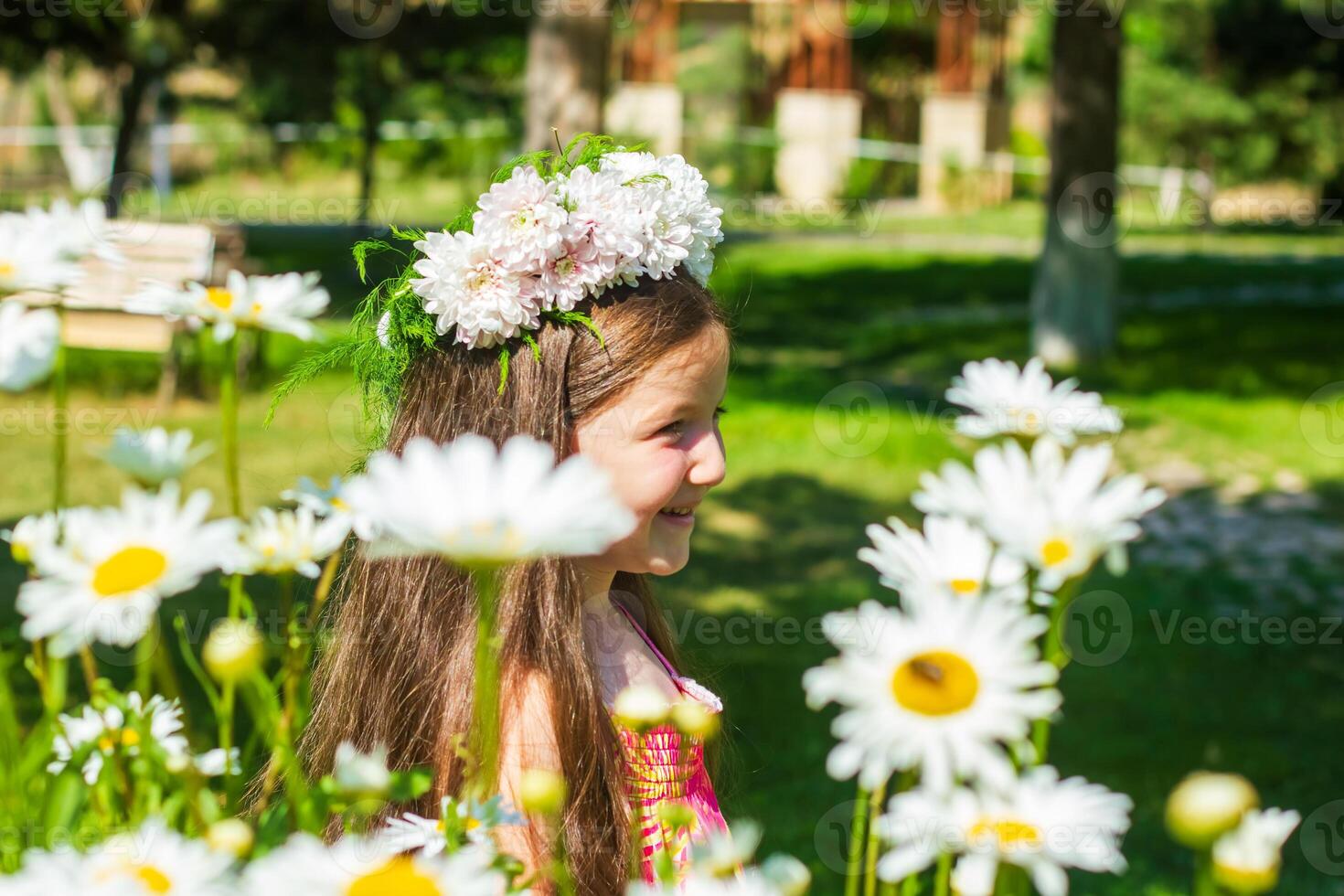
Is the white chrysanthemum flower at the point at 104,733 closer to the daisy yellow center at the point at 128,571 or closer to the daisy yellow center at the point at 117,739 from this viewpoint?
the daisy yellow center at the point at 117,739

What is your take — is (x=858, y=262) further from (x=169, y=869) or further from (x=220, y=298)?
(x=169, y=869)

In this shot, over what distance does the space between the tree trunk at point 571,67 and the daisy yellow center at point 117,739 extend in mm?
5591

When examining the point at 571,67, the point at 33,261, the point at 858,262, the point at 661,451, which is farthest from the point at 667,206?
the point at 858,262

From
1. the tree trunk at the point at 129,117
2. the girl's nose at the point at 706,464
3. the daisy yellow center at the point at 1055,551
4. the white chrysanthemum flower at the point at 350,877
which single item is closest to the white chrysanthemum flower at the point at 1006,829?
the daisy yellow center at the point at 1055,551

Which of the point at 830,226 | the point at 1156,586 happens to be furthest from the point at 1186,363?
the point at 830,226

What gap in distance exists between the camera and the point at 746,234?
18328 millimetres

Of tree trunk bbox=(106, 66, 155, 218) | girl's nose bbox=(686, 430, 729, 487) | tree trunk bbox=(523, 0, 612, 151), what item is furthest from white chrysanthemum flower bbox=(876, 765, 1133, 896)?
tree trunk bbox=(106, 66, 155, 218)

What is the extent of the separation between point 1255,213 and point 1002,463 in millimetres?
26765

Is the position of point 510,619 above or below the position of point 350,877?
below

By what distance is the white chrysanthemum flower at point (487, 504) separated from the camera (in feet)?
2.06

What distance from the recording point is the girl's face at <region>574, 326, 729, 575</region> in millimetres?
1664

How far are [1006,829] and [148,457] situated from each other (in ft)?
1.87

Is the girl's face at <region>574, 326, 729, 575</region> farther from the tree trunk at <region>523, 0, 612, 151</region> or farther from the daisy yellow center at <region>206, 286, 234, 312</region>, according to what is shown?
the tree trunk at <region>523, 0, 612, 151</region>

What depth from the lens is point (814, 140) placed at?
886 inches
